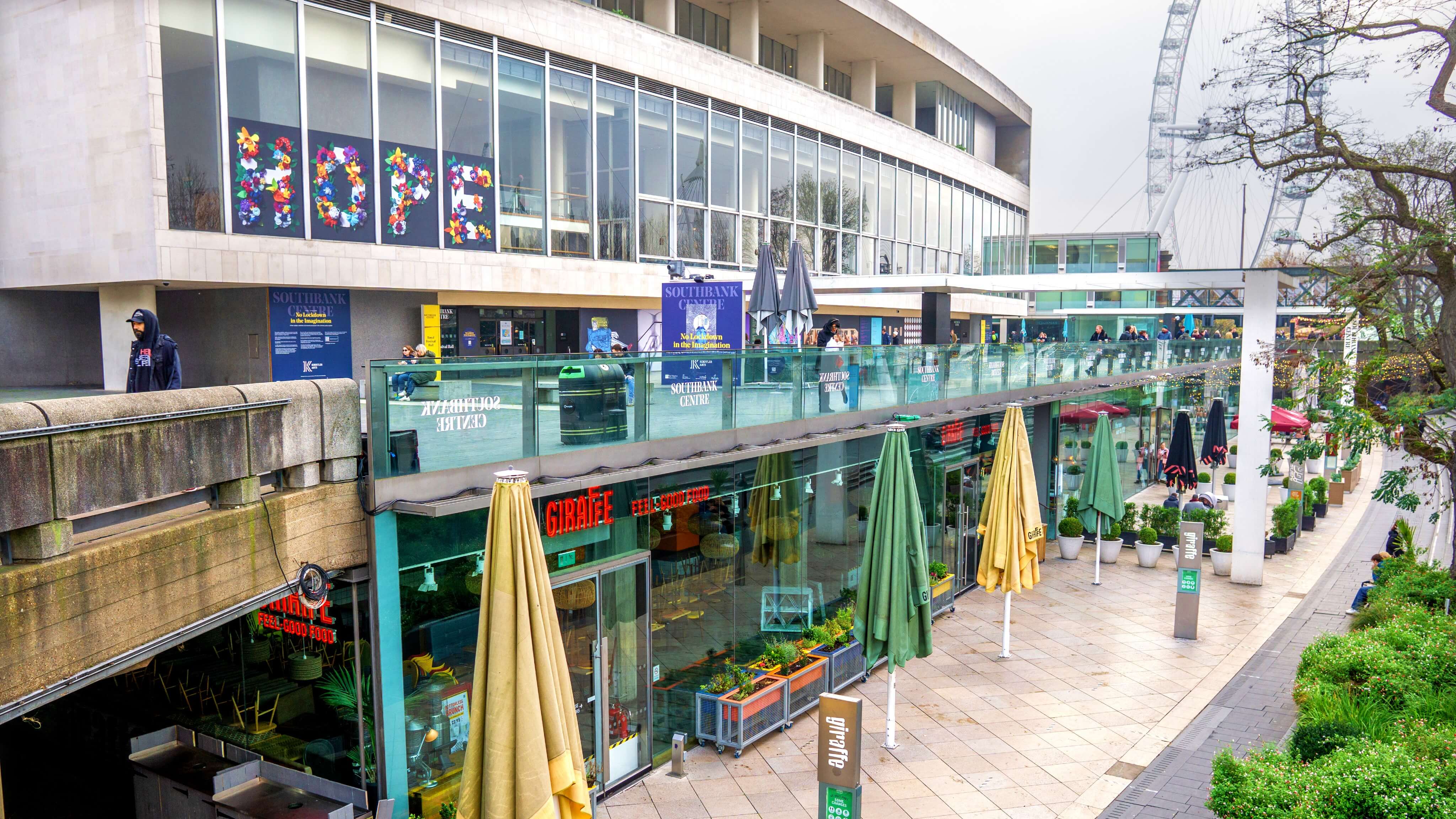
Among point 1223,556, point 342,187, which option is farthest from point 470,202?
point 1223,556

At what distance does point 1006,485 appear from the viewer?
14164 millimetres

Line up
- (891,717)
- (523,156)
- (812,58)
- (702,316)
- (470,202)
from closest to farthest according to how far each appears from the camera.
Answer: (891,717)
(702,316)
(470,202)
(523,156)
(812,58)

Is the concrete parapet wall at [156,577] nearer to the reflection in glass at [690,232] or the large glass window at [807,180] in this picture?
the reflection in glass at [690,232]

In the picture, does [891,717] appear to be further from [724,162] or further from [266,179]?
[724,162]

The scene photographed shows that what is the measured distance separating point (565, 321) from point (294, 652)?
1382 cm

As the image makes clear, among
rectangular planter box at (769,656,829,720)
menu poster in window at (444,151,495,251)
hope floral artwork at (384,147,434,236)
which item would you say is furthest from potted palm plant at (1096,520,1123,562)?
hope floral artwork at (384,147,434,236)

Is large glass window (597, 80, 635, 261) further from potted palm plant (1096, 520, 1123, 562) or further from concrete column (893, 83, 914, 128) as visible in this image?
concrete column (893, 83, 914, 128)

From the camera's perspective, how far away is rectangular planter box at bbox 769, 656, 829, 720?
1184 cm

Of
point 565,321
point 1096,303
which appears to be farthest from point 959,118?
point 565,321

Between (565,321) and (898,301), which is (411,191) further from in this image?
(898,301)

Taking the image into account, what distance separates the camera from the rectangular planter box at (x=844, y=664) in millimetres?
12719

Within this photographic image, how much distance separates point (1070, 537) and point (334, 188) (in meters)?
16.1

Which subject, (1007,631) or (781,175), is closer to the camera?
(1007,631)

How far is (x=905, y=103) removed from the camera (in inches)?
1465
